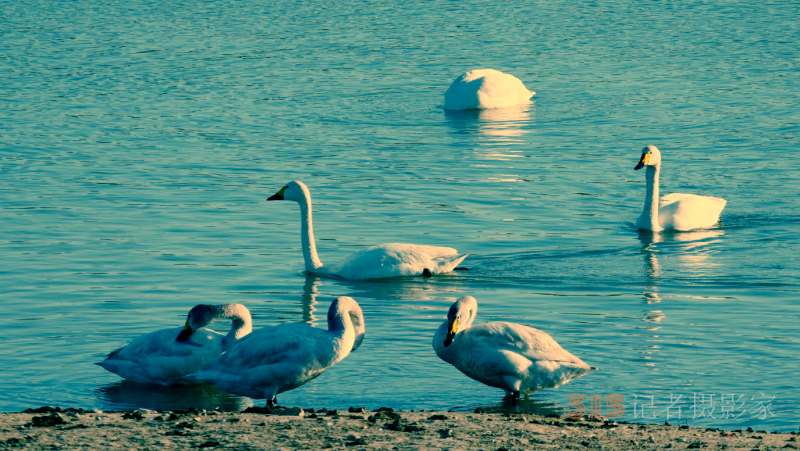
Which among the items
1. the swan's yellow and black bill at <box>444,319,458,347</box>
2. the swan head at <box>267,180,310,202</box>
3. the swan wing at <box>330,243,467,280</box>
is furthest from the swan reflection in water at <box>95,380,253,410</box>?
the swan head at <box>267,180,310,202</box>

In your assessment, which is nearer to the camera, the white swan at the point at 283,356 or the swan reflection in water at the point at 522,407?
the white swan at the point at 283,356

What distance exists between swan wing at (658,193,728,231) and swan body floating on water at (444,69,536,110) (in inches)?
349

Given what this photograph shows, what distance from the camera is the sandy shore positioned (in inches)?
A: 254

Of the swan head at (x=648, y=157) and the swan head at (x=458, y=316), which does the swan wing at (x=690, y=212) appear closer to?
the swan head at (x=648, y=157)

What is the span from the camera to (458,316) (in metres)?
8.15

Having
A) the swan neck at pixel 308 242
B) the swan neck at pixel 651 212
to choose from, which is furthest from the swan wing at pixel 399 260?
the swan neck at pixel 651 212

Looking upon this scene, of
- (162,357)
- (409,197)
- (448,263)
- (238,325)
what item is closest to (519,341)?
(238,325)

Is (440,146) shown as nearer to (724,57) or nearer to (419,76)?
(419,76)

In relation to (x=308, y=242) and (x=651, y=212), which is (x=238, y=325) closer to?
(x=308, y=242)

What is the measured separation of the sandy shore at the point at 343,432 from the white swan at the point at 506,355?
2.05 feet

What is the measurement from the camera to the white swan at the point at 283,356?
7723 mm

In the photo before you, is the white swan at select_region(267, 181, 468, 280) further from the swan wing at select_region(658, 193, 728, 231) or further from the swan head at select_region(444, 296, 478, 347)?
the swan wing at select_region(658, 193, 728, 231)

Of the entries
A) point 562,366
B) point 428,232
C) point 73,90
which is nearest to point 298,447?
point 562,366

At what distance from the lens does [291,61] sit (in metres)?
28.1
